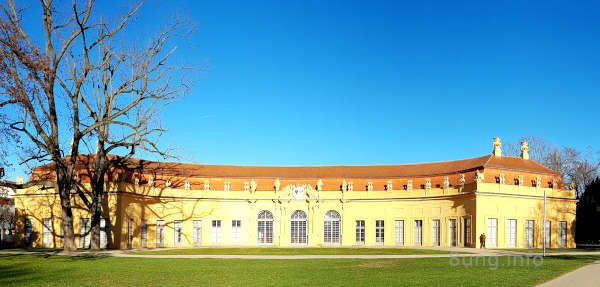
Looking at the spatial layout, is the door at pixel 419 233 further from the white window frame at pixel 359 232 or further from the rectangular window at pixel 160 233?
the rectangular window at pixel 160 233

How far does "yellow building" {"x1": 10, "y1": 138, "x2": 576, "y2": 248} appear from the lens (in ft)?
150

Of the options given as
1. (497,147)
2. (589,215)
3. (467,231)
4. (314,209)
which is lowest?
(467,231)

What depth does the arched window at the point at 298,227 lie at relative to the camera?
173 feet

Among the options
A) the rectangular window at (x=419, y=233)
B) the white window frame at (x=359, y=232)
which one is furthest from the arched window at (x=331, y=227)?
the rectangular window at (x=419, y=233)

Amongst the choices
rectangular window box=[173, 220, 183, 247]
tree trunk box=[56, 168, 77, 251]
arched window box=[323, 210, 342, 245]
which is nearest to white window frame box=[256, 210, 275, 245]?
arched window box=[323, 210, 342, 245]

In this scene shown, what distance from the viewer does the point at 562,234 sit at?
48.6 metres

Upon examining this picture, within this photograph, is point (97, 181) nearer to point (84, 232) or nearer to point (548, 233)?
point (84, 232)

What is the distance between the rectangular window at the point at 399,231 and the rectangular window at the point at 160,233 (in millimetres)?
20095

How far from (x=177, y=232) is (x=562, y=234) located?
32.6m

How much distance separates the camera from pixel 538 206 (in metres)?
47.2

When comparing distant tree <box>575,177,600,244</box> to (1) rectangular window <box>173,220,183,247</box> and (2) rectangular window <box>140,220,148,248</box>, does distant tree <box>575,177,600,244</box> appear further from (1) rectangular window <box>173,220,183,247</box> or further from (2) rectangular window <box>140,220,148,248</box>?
(2) rectangular window <box>140,220,148,248</box>

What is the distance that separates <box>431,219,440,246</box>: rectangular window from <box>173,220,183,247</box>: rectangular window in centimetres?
2161

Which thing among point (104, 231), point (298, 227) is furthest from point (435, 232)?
point (104, 231)

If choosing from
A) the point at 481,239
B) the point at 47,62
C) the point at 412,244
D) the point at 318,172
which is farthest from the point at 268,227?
the point at 47,62
